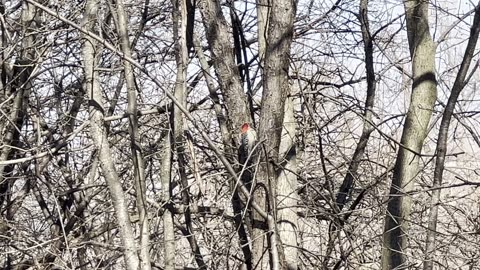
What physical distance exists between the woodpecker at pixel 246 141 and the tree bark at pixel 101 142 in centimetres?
101

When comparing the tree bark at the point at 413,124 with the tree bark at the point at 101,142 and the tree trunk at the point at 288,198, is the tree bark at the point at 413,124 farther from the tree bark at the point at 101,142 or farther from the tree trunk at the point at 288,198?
the tree bark at the point at 101,142

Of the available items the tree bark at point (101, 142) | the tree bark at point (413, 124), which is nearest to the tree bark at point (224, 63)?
the tree bark at point (101, 142)

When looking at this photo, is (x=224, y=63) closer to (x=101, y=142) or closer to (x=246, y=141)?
(x=246, y=141)

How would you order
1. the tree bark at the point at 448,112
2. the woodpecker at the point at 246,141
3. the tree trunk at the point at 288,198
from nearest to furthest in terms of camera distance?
1. the tree bark at the point at 448,112
2. the woodpecker at the point at 246,141
3. the tree trunk at the point at 288,198

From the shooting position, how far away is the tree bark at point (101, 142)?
5996 mm

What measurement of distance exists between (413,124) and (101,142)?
259 cm

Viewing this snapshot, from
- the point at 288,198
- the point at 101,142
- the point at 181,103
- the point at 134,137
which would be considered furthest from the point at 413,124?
the point at 101,142

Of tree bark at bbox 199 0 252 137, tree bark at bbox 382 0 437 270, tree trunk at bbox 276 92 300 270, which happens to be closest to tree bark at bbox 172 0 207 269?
tree bark at bbox 199 0 252 137

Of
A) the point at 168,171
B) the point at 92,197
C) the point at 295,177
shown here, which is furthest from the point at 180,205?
the point at 92,197

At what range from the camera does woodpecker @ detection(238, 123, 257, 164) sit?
18.9 ft

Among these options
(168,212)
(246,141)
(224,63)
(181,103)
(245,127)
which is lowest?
(168,212)

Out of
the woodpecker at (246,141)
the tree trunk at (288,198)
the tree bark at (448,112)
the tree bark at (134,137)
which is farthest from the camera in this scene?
the tree bark at (134,137)

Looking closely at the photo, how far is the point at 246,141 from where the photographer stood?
231 inches

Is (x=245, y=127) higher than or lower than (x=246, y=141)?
higher
